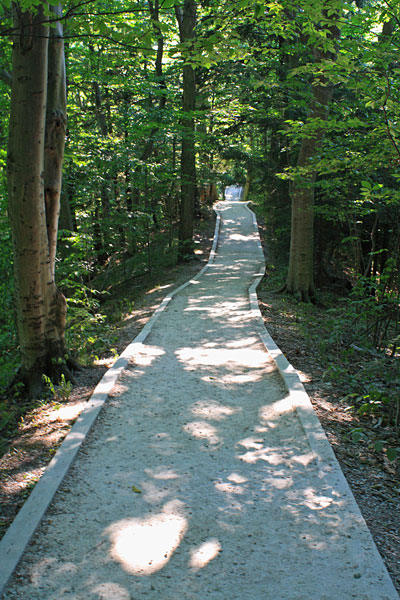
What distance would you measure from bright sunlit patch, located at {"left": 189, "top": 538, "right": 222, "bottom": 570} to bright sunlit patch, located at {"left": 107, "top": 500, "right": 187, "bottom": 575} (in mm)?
138

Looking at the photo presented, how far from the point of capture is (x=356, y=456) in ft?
14.3

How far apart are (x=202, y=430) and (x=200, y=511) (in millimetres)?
1350

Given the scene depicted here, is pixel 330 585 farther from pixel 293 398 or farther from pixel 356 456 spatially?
pixel 293 398

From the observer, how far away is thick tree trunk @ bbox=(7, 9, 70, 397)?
208 inches

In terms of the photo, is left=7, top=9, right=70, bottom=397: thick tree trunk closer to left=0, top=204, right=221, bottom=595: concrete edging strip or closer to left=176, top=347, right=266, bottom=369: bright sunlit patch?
left=0, top=204, right=221, bottom=595: concrete edging strip

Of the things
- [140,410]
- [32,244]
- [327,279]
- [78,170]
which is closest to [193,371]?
[140,410]

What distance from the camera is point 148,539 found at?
3145 millimetres

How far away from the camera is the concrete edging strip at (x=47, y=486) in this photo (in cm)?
296

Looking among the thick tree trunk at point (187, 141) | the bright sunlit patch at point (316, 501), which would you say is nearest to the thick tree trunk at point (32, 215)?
the bright sunlit patch at point (316, 501)

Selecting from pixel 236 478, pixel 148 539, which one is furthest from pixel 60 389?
pixel 148 539

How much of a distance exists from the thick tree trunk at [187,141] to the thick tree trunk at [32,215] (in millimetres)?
10197

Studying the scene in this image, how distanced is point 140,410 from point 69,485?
1.54 metres

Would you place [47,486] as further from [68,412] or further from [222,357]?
[222,357]

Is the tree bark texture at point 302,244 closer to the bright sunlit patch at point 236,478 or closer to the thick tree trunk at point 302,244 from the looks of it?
the thick tree trunk at point 302,244
